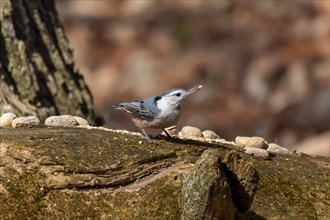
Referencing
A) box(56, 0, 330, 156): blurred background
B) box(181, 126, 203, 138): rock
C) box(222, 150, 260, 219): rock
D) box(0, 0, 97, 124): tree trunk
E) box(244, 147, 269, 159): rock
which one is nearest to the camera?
box(222, 150, 260, 219): rock

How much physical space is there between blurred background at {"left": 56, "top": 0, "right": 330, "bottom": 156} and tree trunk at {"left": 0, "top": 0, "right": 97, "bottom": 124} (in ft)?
15.0

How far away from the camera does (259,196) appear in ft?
13.2

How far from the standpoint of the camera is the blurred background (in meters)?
11.4

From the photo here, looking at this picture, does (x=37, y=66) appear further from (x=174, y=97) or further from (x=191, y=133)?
(x=174, y=97)

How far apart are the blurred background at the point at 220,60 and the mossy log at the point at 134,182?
20.1 ft

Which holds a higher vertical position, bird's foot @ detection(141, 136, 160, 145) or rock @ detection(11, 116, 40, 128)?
bird's foot @ detection(141, 136, 160, 145)

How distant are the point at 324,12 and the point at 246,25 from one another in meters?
1.11

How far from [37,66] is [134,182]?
2176 mm

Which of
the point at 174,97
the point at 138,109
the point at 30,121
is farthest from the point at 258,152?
the point at 30,121

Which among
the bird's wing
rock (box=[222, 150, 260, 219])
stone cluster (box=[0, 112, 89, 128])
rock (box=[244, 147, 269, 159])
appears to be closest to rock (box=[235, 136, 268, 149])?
rock (box=[244, 147, 269, 159])

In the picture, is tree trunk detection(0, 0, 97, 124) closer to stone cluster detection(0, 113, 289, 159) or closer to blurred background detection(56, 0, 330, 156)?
stone cluster detection(0, 113, 289, 159)

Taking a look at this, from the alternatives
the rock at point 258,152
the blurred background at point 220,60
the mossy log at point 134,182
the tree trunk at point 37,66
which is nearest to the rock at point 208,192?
the mossy log at point 134,182

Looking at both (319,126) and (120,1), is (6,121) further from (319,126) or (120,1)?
(120,1)

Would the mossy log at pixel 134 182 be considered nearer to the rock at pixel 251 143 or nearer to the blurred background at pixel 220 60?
the rock at pixel 251 143
